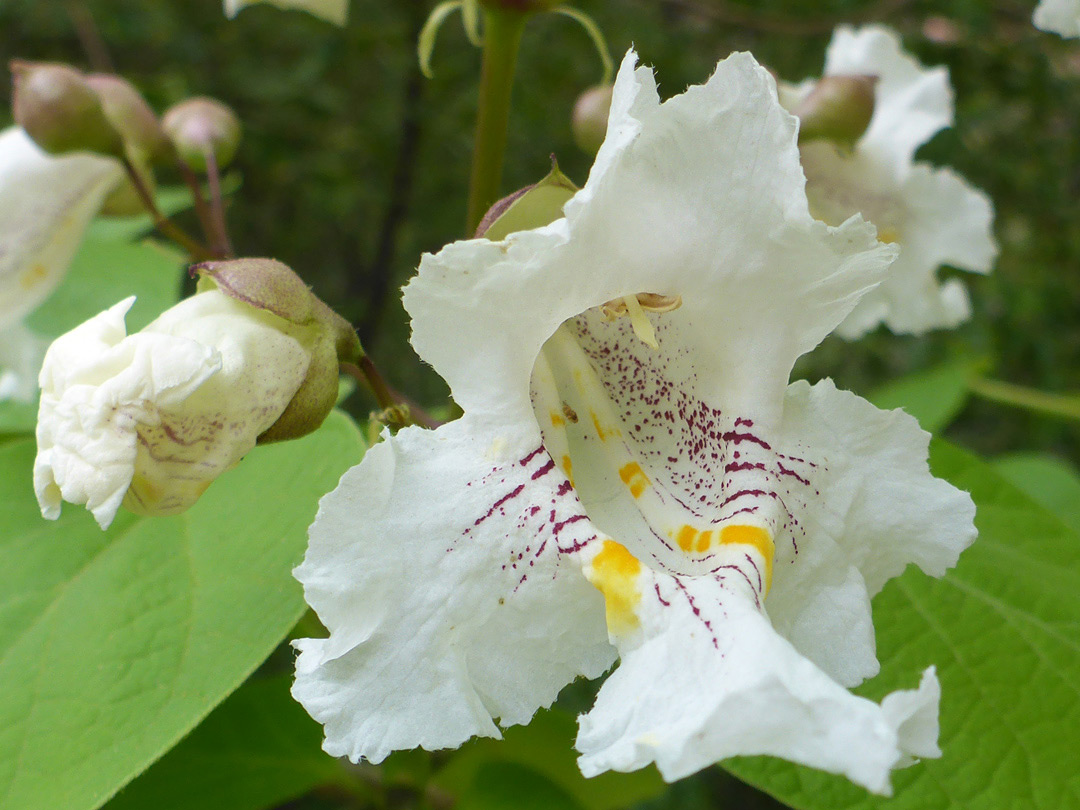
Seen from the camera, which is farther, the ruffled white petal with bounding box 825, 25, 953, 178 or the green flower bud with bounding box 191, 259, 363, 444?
the ruffled white petal with bounding box 825, 25, 953, 178

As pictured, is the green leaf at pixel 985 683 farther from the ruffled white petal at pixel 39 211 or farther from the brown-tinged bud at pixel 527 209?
the ruffled white petal at pixel 39 211

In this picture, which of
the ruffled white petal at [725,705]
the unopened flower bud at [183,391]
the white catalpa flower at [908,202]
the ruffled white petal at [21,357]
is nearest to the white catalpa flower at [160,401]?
the unopened flower bud at [183,391]

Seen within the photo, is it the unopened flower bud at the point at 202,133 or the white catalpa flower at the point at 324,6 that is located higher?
the white catalpa flower at the point at 324,6

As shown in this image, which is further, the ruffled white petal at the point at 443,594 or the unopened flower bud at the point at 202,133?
the unopened flower bud at the point at 202,133

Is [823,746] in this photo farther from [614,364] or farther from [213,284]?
[213,284]

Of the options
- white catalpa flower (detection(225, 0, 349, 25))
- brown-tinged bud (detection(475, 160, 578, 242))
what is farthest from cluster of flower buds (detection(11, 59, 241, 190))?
brown-tinged bud (detection(475, 160, 578, 242))

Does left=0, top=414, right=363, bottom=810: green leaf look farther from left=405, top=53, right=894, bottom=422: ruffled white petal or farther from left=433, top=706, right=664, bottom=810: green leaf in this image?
left=433, top=706, right=664, bottom=810: green leaf
